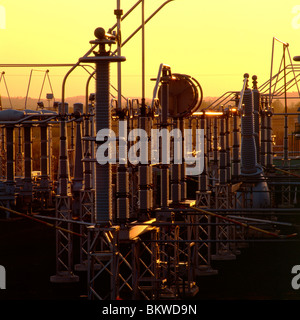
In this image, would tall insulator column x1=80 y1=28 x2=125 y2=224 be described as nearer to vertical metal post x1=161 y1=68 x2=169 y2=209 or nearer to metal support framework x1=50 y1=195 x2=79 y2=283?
vertical metal post x1=161 y1=68 x2=169 y2=209

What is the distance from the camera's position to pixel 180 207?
720 inches

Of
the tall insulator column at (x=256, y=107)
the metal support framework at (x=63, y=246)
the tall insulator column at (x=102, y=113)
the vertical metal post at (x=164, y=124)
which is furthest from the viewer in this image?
the tall insulator column at (x=256, y=107)

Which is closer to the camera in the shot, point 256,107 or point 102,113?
point 102,113

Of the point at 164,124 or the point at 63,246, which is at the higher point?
the point at 164,124

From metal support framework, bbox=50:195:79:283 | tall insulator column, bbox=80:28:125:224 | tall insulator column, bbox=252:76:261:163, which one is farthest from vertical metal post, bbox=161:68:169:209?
tall insulator column, bbox=252:76:261:163

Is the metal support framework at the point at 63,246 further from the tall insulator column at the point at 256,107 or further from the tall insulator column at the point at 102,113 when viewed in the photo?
the tall insulator column at the point at 256,107

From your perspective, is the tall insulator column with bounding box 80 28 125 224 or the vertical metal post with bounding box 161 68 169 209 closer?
the tall insulator column with bounding box 80 28 125 224

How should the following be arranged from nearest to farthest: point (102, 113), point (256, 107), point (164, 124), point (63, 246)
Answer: point (102, 113) < point (164, 124) < point (63, 246) < point (256, 107)

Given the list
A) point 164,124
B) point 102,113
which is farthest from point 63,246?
point 102,113

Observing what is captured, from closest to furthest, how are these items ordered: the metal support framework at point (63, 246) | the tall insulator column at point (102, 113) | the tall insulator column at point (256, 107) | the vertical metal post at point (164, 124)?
the tall insulator column at point (102, 113), the vertical metal post at point (164, 124), the metal support framework at point (63, 246), the tall insulator column at point (256, 107)

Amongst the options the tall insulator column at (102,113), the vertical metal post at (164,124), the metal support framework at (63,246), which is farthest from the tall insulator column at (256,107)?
the tall insulator column at (102,113)

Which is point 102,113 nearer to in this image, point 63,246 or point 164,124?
point 164,124
